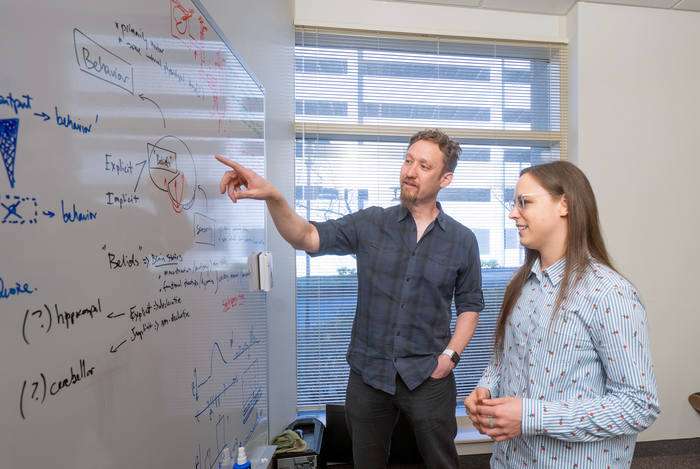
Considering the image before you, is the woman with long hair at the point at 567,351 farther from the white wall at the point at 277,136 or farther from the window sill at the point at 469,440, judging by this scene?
the window sill at the point at 469,440

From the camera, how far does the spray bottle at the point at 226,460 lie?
96 cm

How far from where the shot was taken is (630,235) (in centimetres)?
235

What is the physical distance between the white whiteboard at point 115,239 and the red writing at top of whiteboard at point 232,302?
0.01 meters

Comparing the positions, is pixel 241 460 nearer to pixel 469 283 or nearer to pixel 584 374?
pixel 584 374

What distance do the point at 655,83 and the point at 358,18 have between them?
6.71 feet

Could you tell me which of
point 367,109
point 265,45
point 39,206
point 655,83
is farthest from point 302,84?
point 655,83

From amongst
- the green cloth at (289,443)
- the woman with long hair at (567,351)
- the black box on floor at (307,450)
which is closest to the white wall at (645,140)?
the black box on floor at (307,450)

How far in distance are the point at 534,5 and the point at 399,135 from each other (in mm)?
1265

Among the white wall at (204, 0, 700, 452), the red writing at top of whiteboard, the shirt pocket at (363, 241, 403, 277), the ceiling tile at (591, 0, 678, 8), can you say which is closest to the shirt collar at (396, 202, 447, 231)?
the shirt pocket at (363, 241, 403, 277)

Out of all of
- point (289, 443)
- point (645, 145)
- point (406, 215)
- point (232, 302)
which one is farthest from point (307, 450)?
point (645, 145)

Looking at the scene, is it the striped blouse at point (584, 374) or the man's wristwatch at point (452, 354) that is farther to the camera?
the man's wristwatch at point (452, 354)

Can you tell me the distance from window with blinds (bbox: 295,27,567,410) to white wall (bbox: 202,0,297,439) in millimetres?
134

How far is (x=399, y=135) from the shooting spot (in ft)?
7.86

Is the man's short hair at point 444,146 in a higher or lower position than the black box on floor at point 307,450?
higher
